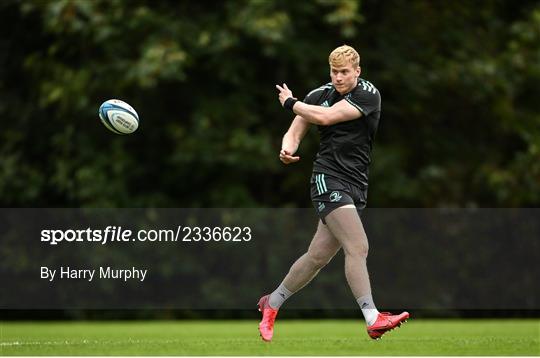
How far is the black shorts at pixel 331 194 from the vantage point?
7941mm

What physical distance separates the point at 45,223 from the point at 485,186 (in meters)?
7.40

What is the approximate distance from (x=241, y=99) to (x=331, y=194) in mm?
10568

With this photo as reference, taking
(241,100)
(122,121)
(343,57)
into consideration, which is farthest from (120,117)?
(241,100)

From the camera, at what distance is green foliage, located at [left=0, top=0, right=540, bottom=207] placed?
58.6ft

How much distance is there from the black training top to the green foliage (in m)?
9.00

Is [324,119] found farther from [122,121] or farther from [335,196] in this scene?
[122,121]

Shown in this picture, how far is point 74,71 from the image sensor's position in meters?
18.7

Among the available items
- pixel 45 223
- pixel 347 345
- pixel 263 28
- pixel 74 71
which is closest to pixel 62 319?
pixel 45 223

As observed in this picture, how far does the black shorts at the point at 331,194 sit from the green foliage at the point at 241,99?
359 inches

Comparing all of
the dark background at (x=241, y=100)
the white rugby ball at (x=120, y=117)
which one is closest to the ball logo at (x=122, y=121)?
the white rugby ball at (x=120, y=117)

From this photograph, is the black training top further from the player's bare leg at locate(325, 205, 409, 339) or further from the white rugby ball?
the white rugby ball

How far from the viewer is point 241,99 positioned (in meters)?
18.4

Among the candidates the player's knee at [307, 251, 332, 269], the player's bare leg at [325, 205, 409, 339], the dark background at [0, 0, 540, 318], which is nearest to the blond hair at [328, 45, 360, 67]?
the player's bare leg at [325, 205, 409, 339]

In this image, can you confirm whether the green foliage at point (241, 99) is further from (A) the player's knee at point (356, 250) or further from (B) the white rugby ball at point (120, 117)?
(A) the player's knee at point (356, 250)
